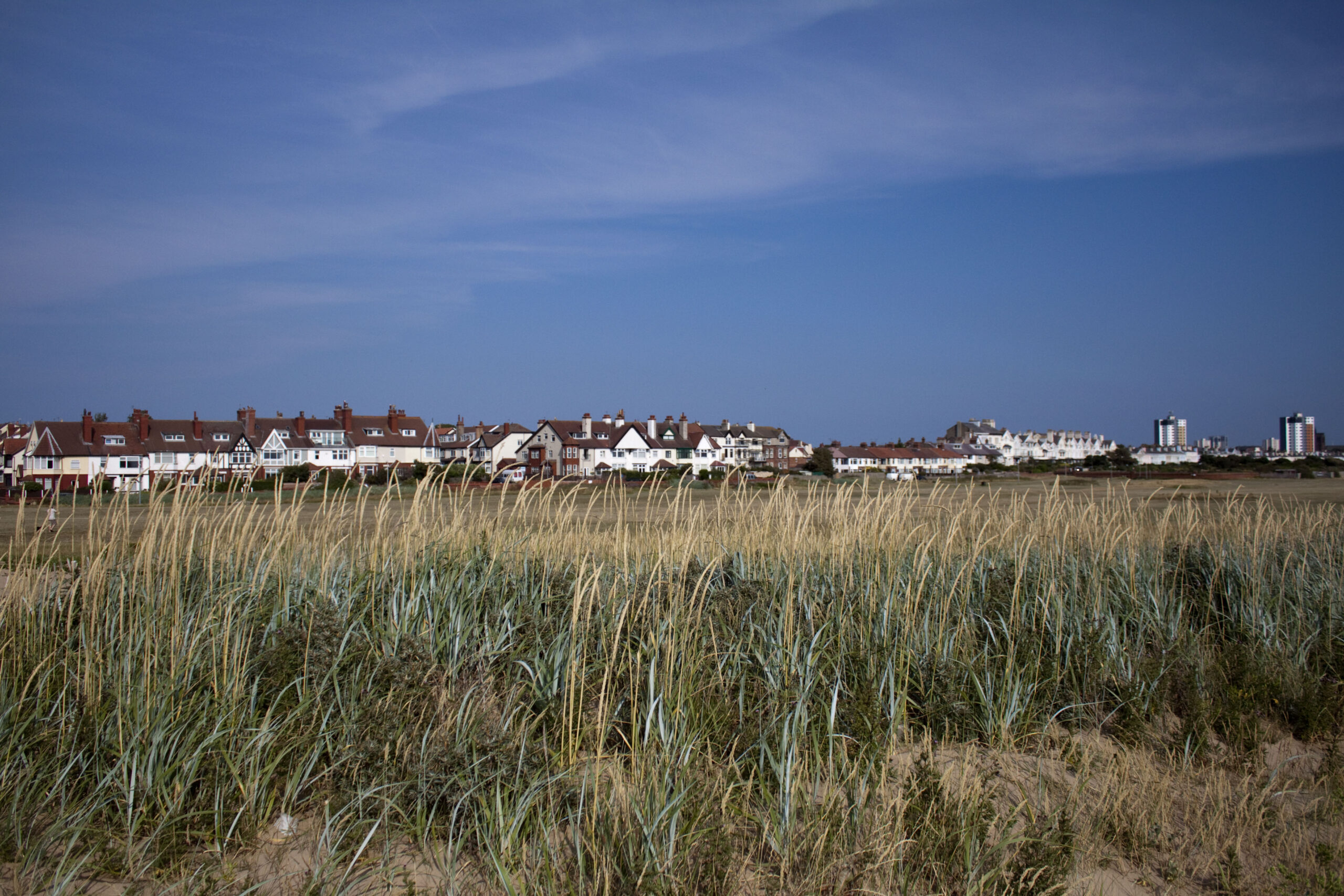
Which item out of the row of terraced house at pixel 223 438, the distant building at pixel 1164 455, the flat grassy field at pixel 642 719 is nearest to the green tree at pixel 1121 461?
the distant building at pixel 1164 455

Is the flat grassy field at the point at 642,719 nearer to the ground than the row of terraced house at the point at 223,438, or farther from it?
nearer to the ground

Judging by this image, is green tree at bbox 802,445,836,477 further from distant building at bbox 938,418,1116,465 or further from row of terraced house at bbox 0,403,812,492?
distant building at bbox 938,418,1116,465

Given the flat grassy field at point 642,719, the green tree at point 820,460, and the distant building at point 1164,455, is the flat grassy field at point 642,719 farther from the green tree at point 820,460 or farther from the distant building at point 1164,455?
the distant building at point 1164,455

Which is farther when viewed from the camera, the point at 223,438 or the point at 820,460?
the point at 820,460

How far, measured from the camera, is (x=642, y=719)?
4.52m

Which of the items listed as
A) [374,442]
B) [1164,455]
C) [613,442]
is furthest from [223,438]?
[1164,455]

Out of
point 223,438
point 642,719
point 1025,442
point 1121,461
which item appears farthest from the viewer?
point 1025,442

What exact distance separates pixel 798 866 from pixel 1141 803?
212cm

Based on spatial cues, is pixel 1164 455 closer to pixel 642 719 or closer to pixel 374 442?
pixel 374 442

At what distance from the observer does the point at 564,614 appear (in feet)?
18.1

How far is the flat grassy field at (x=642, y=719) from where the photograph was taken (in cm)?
360

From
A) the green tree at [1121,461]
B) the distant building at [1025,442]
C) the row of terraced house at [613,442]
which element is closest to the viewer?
the row of terraced house at [613,442]

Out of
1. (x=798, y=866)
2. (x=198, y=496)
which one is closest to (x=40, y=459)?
(x=198, y=496)

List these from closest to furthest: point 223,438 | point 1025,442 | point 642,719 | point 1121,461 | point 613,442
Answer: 1. point 642,719
2. point 223,438
3. point 613,442
4. point 1121,461
5. point 1025,442
